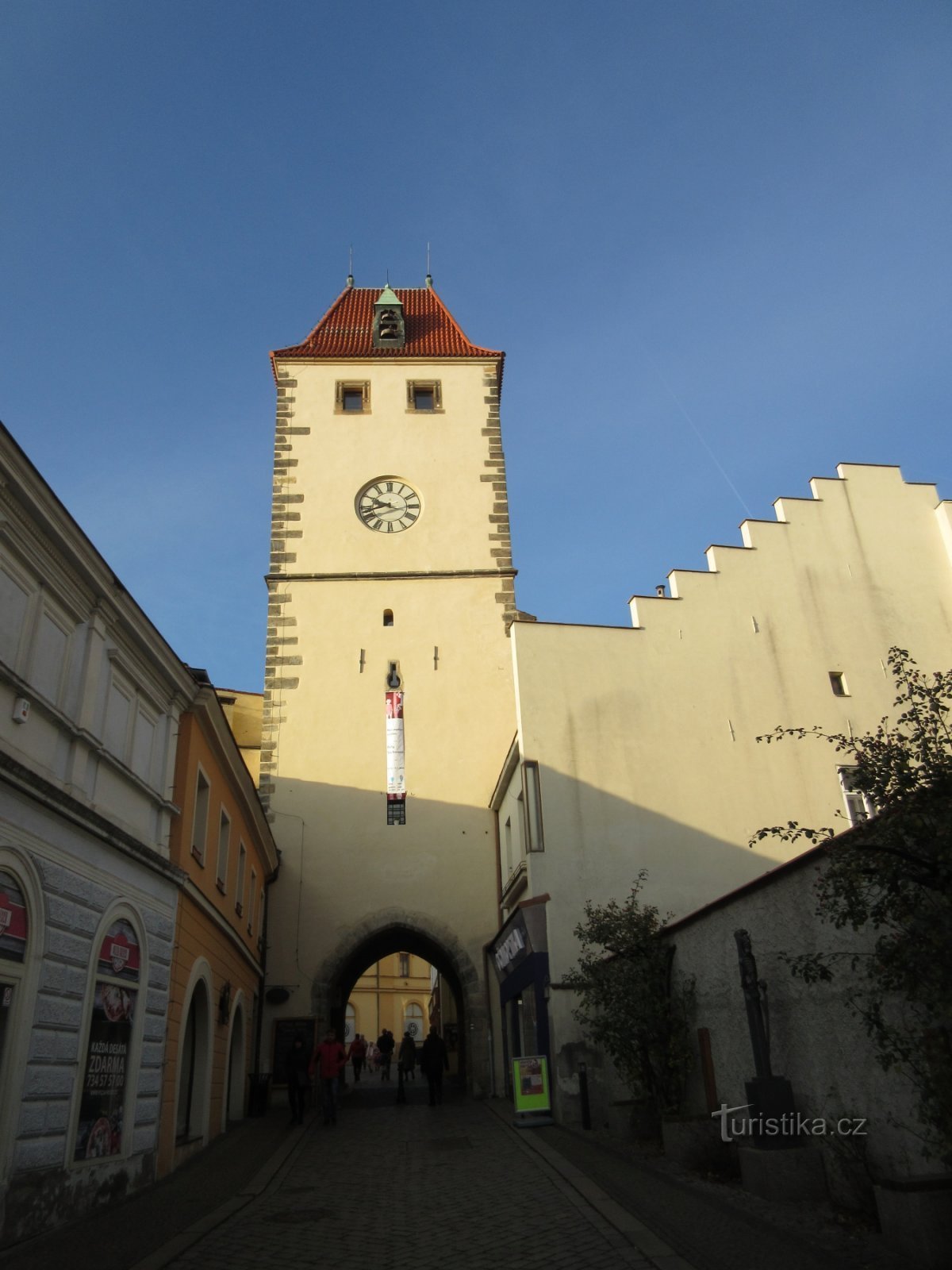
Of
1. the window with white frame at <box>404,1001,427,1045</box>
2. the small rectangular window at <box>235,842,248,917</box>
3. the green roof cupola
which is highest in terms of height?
the green roof cupola

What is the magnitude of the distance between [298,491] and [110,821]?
16658mm

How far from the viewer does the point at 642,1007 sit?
10945 millimetres

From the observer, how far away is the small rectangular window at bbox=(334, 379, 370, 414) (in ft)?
86.4

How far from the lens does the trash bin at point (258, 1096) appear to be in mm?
17344

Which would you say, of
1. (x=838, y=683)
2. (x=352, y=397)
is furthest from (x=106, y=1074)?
(x=352, y=397)

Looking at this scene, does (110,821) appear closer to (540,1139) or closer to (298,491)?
(540,1139)

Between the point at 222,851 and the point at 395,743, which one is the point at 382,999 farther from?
the point at 222,851

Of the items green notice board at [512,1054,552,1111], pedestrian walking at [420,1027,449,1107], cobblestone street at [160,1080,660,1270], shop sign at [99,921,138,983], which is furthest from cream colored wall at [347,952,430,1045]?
shop sign at [99,921,138,983]

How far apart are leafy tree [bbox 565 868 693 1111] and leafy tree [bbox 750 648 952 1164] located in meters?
4.69

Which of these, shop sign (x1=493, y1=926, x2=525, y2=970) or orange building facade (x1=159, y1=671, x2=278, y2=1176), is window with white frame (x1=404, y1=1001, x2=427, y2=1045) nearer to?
shop sign (x1=493, y1=926, x2=525, y2=970)

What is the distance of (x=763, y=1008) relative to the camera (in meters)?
8.75

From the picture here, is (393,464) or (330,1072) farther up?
(393,464)

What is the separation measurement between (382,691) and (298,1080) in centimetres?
856

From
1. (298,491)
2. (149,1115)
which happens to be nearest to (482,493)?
(298,491)
